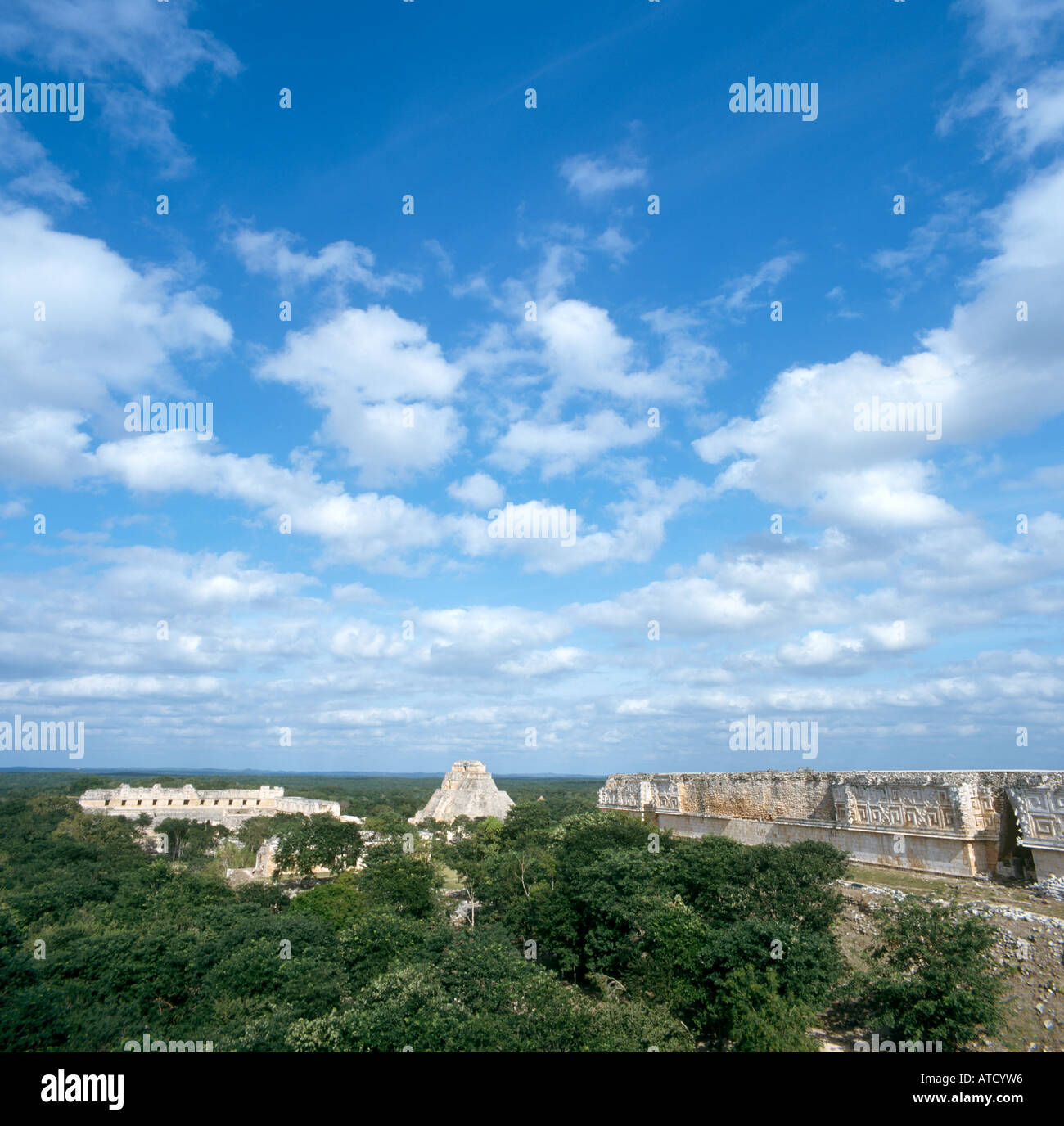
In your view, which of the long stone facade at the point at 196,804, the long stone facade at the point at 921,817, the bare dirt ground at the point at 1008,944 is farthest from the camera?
the long stone facade at the point at 196,804

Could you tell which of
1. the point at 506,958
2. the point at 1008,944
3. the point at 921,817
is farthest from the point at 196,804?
the point at 1008,944

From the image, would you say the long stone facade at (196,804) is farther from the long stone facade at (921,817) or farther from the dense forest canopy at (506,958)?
the long stone facade at (921,817)

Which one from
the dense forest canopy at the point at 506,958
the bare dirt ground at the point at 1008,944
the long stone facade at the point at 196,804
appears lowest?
the long stone facade at the point at 196,804

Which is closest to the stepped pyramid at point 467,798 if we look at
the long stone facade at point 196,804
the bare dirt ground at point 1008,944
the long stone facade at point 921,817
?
the long stone facade at point 196,804
